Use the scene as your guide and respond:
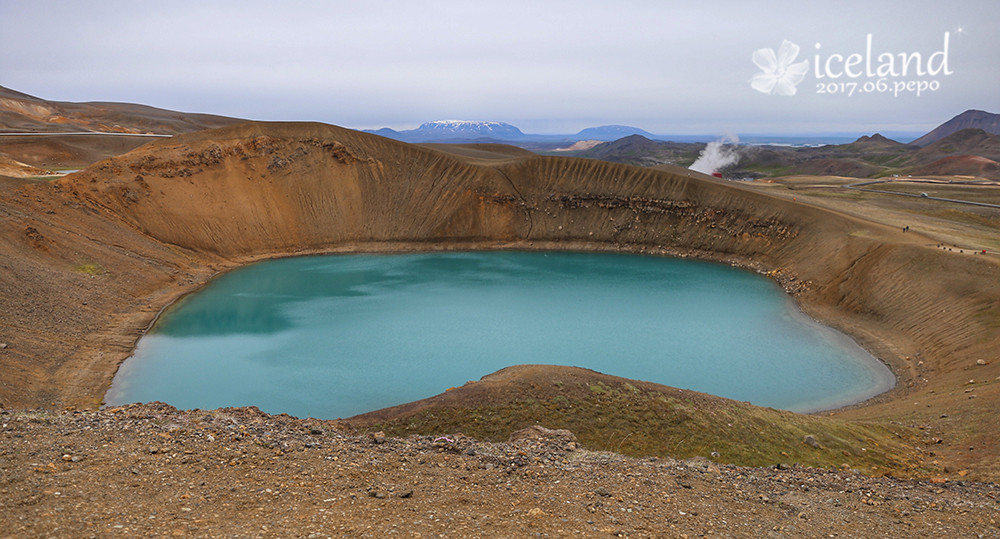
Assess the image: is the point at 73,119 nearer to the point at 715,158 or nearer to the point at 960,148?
the point at 715,158

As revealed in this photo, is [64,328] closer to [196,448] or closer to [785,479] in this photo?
[196,448]

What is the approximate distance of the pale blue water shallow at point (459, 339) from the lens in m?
23.5

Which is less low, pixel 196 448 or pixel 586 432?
pixel 196 448

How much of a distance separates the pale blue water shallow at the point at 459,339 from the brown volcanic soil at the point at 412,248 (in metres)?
2.19

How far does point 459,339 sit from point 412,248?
2546 cm

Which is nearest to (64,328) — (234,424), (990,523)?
(234,424)

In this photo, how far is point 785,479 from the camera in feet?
38.9

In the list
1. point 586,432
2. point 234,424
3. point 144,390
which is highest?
point 234,424

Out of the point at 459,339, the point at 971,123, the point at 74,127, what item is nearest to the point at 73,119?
the point at 74,127

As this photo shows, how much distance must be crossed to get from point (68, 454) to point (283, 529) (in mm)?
4948

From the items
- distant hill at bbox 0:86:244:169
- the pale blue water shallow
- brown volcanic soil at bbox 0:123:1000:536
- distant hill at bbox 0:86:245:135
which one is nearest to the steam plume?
brown volcanic soil at bbox 0:123:1000:536

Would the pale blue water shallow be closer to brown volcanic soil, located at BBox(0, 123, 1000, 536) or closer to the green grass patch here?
brown volcanic soil, located at BBox(0, 123, 1000, 536)

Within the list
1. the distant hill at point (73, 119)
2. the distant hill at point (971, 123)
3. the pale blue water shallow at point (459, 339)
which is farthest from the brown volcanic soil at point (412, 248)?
the distant hill at point (971, 123)

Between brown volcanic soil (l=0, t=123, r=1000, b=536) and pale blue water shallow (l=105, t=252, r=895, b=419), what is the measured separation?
2.19 metres
